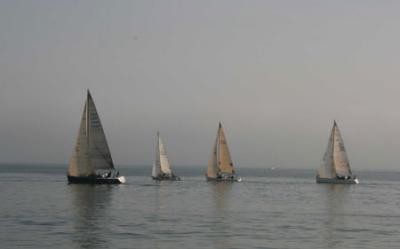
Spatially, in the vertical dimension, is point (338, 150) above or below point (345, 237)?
above

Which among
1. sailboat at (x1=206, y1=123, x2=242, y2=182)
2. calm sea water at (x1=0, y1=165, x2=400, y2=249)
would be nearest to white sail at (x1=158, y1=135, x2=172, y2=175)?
sailboat at (x1=206, y1=123, x2=242, y2=182)

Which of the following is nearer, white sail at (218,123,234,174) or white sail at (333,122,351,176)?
white sail at (333,122,351,176)

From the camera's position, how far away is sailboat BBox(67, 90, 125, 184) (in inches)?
3858

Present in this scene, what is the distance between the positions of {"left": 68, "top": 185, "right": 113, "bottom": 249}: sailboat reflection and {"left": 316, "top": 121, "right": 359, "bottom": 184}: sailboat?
46610 mm

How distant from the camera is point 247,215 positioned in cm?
5831

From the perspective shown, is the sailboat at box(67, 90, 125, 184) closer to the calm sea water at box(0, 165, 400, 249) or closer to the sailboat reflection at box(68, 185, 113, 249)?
the sailboat reflection at box(68, 185, 113, 249)

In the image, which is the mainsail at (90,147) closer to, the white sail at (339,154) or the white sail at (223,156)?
the white sail at (223,156)

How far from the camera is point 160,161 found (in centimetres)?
12862

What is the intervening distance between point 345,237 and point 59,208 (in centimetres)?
2641

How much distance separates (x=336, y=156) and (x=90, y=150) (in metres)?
43.0

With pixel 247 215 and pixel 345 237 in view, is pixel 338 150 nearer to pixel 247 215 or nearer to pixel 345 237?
pixel 247 215

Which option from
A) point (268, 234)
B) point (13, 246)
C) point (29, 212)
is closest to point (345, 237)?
point (268, 234)

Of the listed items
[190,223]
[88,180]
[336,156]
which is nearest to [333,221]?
[190,223]

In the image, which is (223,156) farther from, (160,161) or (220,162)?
(160,161)
